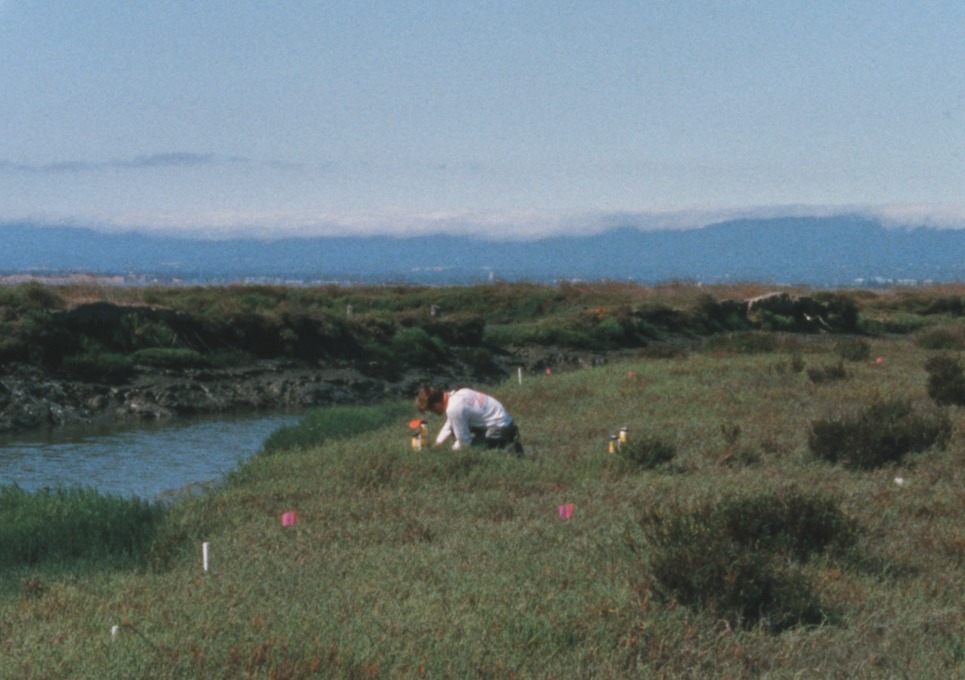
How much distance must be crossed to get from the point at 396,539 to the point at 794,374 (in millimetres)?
15110

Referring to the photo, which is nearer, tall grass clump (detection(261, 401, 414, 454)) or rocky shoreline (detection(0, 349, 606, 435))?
tall grass clump (detection(261, 401, 414, 454))

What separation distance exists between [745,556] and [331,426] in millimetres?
11442

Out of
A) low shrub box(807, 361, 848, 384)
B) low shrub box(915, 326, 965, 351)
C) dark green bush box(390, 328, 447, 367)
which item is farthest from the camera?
dark green bush box(390, 328, 447, 367)

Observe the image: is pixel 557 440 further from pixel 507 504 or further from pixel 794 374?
pixel 794 374

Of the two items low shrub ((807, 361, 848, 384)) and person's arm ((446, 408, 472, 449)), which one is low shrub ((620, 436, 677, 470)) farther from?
low shrub ((807, 361, 848, 384))

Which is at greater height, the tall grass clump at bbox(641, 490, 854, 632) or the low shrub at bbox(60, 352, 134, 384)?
the tall grass clump at bbox(641, 490, 854, 632)

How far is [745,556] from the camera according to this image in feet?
23.0

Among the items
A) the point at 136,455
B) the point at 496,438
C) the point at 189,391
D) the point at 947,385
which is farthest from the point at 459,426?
the point at 189,391

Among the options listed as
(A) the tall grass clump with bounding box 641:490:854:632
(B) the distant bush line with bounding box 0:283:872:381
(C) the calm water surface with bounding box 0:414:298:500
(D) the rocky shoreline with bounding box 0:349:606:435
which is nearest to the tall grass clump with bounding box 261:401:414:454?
(C) the calm water surface with bounding box 0:414:298:500

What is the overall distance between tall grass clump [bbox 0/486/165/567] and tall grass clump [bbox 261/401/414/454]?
504 cm

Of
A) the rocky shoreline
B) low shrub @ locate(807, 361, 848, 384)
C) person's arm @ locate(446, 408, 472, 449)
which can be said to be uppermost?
person's arm @ locate(446, 408, 472, 449)

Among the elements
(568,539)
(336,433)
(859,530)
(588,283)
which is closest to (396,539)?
(568,539)

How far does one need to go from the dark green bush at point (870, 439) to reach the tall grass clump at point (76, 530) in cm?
682

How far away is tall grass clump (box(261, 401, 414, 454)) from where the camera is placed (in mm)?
16609
